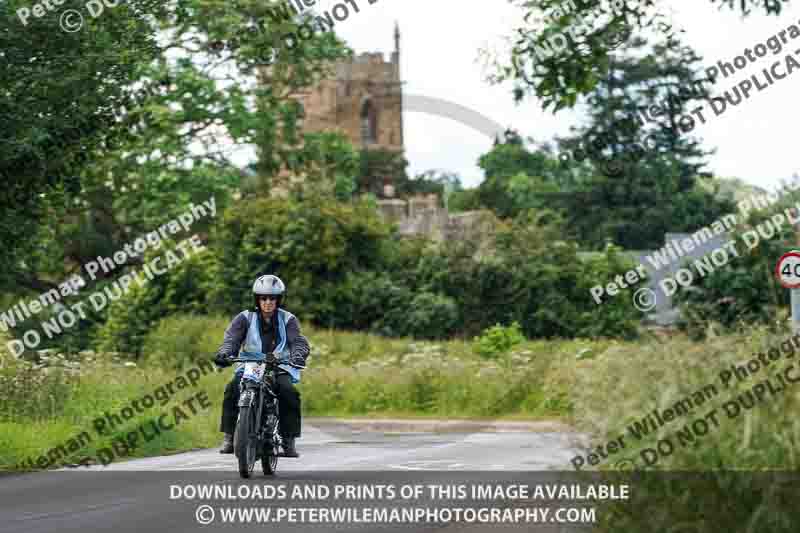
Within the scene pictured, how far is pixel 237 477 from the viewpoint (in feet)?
48.5

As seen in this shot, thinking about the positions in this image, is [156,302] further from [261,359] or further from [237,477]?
[261,359]

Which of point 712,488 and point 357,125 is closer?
point 712,488

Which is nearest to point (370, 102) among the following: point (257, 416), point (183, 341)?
point (183, 341)

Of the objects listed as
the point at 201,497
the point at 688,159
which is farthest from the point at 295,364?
the point at 688,159

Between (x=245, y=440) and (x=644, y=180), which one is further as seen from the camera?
(x=644, y=180)

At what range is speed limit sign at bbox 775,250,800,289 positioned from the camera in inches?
796

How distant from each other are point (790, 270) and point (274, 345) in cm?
838

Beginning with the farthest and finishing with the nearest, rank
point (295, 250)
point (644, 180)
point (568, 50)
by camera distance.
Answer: point (644, 180) < point (295, 250) < point (568, 50)

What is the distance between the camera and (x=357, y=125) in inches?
5098

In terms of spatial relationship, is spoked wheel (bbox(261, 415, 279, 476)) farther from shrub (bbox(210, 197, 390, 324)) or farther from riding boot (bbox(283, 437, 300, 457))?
shrub (bbox(210, 197, 390, 324))

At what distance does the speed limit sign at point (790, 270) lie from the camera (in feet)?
66.3

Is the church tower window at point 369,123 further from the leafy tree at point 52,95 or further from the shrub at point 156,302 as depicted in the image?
the leafy tree at point 52,95

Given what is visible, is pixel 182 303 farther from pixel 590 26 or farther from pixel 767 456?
pixel 767 456

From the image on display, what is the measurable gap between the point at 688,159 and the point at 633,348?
275 feet
